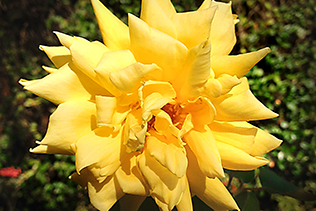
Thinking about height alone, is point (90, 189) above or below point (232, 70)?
below

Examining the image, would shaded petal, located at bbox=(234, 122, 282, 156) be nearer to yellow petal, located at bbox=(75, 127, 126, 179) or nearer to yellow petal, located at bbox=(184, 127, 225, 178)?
yellow petal, located at bbox=(184, 127, 225, 178)

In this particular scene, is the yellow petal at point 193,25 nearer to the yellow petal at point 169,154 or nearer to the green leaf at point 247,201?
the yellow petal at point 169,154

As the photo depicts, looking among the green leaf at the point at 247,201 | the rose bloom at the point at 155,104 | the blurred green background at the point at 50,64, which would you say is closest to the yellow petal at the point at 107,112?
the rose bloom at the point at 155,104

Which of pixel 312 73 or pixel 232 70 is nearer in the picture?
pixel 232 70

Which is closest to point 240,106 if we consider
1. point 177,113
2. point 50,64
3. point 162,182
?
point 177,113

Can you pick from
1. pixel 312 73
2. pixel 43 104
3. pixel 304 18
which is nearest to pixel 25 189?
pixel 43 104

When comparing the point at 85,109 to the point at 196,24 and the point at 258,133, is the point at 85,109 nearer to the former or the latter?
the point at 196,24

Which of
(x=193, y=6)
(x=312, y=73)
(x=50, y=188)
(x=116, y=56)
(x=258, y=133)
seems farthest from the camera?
(x=312, y=73)
